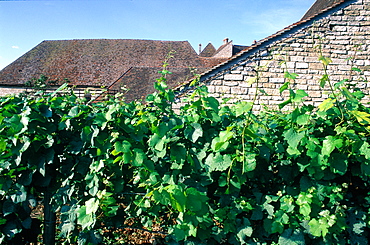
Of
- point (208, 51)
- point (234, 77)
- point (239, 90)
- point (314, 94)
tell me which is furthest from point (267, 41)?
point (208, 51)

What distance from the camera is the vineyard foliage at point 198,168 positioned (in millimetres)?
1728

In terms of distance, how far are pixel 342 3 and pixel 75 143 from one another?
10.4 metres

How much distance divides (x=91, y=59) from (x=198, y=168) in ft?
98.1

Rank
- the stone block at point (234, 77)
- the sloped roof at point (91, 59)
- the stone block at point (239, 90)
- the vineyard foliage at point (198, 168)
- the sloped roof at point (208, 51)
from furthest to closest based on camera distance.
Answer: the sloped roof at point (208, 51) < the sloped roof at point (91, 59) < the stone block at point (234, 77) < the stone block at point (239, 90) < the vineyard foliage at point (198, 168)

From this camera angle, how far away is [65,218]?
1.88 meters

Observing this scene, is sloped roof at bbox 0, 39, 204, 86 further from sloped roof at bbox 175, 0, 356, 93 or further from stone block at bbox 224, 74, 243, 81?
stone block at bbox 224, 74, 243, 81

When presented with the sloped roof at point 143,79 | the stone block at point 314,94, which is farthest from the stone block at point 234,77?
the sloped roof at point 143,79

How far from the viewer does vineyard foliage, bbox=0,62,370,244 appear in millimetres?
1728

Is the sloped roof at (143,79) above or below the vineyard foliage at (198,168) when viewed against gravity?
above

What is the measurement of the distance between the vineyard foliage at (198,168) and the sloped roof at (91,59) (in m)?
24.8

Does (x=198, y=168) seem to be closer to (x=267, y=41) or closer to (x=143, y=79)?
(x=267, y=41)

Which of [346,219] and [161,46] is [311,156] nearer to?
[346,219]

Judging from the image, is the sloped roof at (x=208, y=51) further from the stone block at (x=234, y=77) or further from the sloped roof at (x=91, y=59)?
the stone block at (x=234, y=77)

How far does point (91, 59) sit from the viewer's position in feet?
96.4
